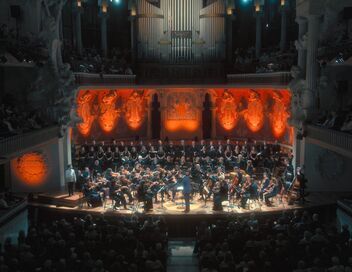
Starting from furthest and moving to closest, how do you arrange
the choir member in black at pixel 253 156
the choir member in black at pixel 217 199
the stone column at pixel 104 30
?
the stone column at pixel 104 30, the choir member in black at pixel 253 156, the choir member in black at pixel 217 199

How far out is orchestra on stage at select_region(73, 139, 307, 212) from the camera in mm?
19641

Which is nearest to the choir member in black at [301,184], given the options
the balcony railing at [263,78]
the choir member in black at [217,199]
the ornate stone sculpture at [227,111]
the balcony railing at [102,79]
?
the choir member in black at [217,199]

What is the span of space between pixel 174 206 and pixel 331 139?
6467mm

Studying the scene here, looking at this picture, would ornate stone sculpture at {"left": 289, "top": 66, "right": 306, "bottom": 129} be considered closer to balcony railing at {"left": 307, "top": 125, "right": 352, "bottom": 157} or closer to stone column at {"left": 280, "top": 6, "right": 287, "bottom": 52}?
balcony railing at {"left": 307, "top": 125, "right": 352, "bottom": 157}

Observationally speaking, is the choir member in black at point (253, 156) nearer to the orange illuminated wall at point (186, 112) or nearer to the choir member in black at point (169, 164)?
the orange illuminated wall at point (186, 112)

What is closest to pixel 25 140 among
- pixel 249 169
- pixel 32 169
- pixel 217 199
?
pixel 32 169

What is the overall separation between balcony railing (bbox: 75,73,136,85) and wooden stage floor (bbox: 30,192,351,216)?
6.17 meters

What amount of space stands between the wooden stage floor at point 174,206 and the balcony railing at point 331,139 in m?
2.42

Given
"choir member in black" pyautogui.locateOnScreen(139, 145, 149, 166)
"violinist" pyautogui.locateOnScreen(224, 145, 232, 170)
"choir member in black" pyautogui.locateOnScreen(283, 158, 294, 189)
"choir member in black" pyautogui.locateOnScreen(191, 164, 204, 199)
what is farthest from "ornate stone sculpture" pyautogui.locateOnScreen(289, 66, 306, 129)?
"choir member in black" pyautogui.locateOnScreen(139, 145, 149, 166)

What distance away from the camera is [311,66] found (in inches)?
885

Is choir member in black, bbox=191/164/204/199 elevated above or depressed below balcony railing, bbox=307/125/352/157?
below

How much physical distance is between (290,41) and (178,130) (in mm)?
8418

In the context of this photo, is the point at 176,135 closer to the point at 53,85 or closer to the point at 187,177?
the point at 53,85

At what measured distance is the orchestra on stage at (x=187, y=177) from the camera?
19641 mm
